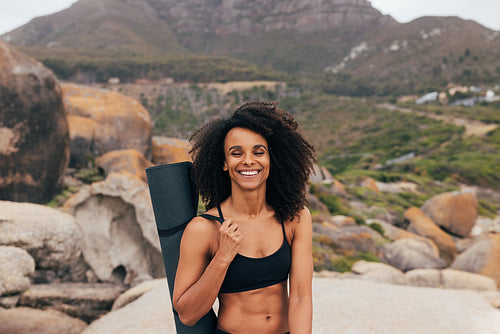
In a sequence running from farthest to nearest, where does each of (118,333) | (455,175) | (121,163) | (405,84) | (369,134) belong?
(405,84) → (369,134) → (455,175) → (121,163) → (118,333)

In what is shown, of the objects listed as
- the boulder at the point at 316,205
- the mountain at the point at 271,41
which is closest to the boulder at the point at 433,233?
the boulder at the point at 316,205

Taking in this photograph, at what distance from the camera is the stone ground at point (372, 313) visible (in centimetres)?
376

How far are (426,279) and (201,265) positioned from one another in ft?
22.0

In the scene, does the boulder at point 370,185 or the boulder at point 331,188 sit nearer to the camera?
the boulder at point 331,188

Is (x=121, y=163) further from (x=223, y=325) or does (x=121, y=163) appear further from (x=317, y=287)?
(x=223, y=325)

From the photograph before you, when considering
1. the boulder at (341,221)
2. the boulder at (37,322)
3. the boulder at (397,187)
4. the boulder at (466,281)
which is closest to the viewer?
the boulder at (37,322)

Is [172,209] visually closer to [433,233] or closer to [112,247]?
[112,247]

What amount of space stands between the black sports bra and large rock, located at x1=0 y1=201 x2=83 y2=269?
11.2 ft

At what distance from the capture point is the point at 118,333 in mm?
3928

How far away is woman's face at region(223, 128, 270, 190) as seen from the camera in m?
1.91

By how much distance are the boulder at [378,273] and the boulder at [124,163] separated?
209 inches

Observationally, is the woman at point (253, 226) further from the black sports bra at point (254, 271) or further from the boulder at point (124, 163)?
the boulder at point (124, 163)

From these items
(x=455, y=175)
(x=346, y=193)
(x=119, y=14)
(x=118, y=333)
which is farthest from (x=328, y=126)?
(x=119, y=14)

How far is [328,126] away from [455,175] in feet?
71.8
